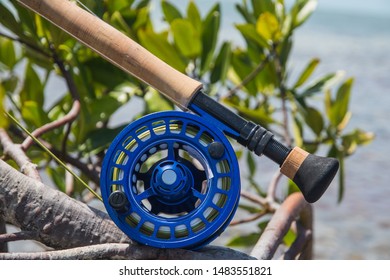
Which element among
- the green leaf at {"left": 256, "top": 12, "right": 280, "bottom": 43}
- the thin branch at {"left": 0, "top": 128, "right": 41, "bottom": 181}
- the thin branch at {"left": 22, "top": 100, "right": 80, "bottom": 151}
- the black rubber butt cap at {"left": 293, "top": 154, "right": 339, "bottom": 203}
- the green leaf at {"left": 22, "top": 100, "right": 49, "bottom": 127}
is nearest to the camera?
the black rubber butt cap at {"left": 293, "top": 154, "right": 339, "bottom": 203}

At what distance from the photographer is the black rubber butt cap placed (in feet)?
3.54

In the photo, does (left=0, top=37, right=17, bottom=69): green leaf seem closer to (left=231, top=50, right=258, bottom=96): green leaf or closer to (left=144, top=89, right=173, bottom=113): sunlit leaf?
(left=144, top=89, right=173, bottom=113): sunlit leaf

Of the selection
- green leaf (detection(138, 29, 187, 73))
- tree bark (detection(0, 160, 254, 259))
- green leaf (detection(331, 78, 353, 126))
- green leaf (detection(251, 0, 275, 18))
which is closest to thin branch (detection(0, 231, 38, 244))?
tree bark (detection(0, 160, 254, 259))

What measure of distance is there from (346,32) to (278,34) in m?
11.5

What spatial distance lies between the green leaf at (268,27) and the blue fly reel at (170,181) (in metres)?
0.86

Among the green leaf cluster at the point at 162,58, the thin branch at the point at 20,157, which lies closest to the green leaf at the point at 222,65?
the green leaf cluster at the point at 162,58

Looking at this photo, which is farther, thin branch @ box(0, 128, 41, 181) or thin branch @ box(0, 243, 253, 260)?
thin branch @ box(0, 128, 41, 181)

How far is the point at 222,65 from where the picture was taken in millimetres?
2049

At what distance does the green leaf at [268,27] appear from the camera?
1910 millimetres

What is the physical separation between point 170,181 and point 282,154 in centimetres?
17

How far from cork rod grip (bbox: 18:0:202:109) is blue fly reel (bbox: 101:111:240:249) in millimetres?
71

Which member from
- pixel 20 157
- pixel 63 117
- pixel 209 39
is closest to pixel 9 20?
pixel 63 117

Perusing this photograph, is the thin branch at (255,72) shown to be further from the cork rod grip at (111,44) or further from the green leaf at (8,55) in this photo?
the cork rod grip at (111,44)

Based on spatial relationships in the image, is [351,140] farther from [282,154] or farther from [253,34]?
[282,154]
